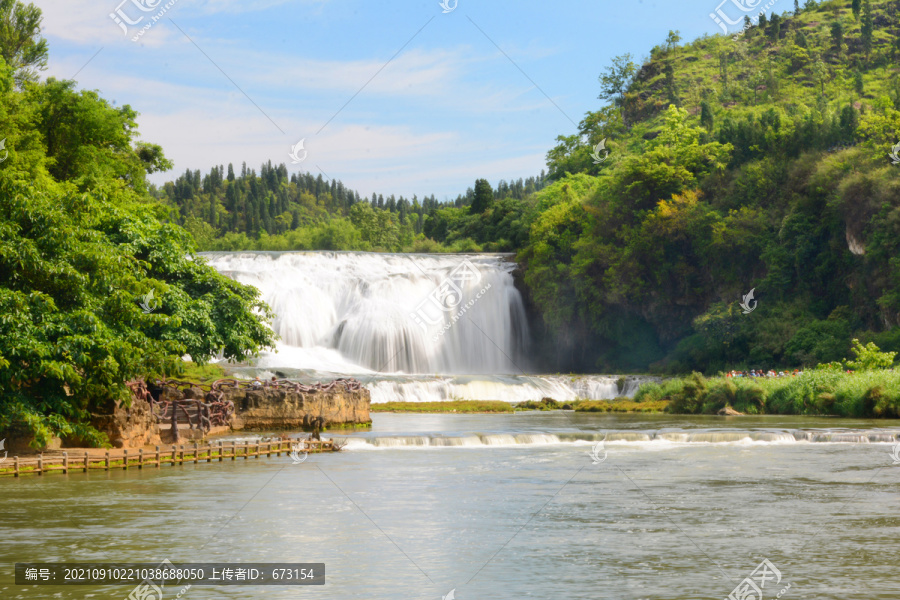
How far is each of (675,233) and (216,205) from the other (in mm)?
114722

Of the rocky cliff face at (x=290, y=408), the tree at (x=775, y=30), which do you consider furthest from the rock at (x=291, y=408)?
the tree at (x=775, y=30)

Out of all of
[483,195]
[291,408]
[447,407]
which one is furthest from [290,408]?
[483,195]

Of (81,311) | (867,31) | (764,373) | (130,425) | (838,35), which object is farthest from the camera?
(838,35)

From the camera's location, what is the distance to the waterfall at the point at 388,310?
62.6 meters

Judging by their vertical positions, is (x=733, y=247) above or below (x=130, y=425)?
above

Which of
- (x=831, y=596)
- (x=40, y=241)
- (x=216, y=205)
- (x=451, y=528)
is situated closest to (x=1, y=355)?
(x=40, y=241)

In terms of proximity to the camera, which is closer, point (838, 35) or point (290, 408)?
point (290, 408)

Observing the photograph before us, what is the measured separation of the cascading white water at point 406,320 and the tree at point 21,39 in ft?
61.5

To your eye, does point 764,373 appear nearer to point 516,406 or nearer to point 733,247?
point 733,247

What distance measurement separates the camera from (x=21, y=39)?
1913 inches

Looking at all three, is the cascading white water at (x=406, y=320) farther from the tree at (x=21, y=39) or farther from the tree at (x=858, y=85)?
the tree at (x=858, y=85)

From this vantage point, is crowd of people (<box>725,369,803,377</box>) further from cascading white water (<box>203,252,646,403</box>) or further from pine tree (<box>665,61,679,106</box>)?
pine tree (<box>665,61,679,106</box>)

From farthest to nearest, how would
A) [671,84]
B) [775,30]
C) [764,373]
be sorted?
[775,30] → [671,84] → [764,373]

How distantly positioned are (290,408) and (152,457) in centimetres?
857
